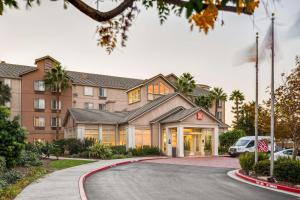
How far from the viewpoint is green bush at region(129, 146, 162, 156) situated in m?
41.0

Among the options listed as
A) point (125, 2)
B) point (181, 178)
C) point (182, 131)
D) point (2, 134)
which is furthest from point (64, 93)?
point (125, 2)

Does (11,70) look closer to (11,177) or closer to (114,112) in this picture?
(114,112)

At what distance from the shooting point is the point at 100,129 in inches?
1820

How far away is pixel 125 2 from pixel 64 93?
197 feet

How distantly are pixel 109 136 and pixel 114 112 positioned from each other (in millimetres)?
8106

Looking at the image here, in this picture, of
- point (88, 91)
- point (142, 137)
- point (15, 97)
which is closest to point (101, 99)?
point (88, 91)

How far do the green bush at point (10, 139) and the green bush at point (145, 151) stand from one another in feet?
61.8

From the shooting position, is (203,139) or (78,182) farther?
(203,139)

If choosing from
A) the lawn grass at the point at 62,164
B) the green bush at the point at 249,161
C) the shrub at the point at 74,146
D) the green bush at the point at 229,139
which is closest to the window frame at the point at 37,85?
the shrub at the point at 74,146

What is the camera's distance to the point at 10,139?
22500 mm

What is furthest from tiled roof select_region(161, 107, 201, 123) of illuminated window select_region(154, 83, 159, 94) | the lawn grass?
the lawn grass

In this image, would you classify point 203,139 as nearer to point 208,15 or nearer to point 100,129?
point 100,129

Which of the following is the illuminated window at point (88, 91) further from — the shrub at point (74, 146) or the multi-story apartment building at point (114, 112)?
the shrub at point (74, 146)

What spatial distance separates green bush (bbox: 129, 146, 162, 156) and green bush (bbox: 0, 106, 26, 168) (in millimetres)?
18827
